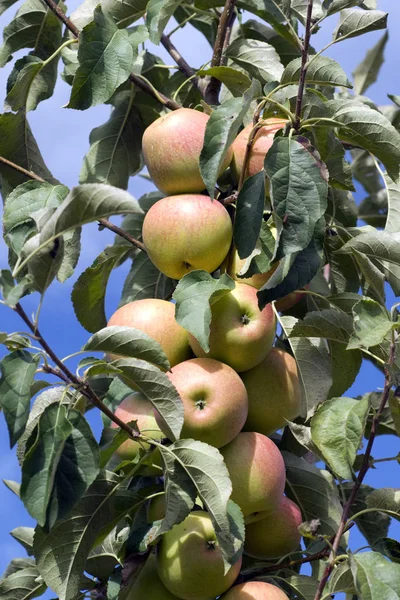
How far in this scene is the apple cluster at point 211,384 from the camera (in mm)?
1646

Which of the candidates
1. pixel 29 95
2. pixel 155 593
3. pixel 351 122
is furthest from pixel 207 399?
pixel 29 95

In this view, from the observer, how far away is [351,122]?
1.83m

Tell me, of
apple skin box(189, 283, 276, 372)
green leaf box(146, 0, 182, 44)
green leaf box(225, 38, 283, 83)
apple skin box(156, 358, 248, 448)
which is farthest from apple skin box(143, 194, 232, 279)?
green leaf box(225, 38, 283, 83)

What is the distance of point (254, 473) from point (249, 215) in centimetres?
52

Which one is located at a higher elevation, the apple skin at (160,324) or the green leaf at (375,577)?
the apple skin at (160,324)

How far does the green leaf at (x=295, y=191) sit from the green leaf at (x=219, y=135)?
0.09m

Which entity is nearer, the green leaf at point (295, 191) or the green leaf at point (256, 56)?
the green leaf at point (295, 191)

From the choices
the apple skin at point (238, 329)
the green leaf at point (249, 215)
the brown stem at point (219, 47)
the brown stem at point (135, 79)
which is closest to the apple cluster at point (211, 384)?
the apple skin at point (238, 329)

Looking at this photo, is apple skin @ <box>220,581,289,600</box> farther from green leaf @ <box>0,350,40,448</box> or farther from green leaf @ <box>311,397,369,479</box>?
green leaf @ <box>0,350,40,448</box>

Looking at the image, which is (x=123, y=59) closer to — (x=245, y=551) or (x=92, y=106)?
(x=92, y=106)

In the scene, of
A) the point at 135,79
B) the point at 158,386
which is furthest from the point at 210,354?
the point at 135,79

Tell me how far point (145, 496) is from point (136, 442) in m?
0.11

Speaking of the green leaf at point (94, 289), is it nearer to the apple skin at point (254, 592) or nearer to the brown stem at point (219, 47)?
the brown stem at point (219, 47)

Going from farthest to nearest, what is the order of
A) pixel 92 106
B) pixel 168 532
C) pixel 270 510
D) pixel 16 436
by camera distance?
pixel 92 106 < pixel 270 510 < pixel 168 532 < pixel 16 436
